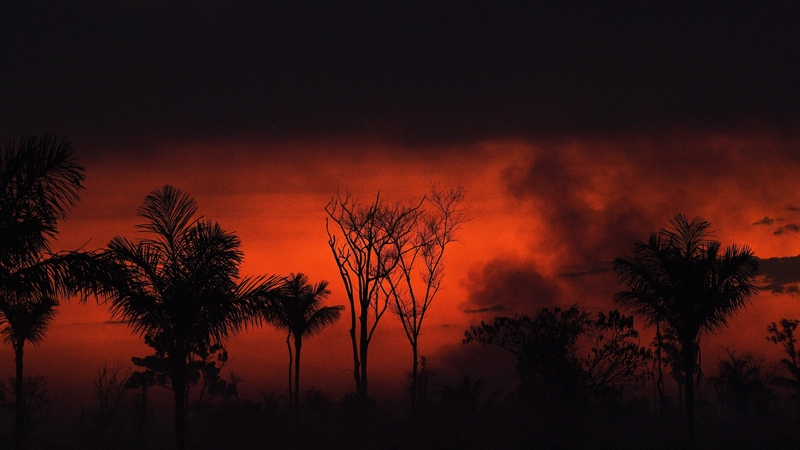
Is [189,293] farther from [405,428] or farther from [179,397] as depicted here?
[405,428]

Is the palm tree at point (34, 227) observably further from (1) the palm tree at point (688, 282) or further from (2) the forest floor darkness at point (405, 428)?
(2) the forest floor darkness at point (405, 428)

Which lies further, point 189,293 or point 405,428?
point 405,428

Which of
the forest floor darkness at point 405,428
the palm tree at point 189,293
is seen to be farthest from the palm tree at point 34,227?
the forest floor darkness at point 405,428

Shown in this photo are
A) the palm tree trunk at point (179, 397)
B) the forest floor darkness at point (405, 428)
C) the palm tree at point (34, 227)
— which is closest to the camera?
the palm tree at point (34, 227)

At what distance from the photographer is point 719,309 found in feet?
80.6

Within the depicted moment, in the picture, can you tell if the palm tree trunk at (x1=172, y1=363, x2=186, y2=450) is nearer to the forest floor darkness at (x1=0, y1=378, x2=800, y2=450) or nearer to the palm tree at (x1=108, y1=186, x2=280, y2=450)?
the palm tree at (x1=108, y1=186, x2=280, y2=450)

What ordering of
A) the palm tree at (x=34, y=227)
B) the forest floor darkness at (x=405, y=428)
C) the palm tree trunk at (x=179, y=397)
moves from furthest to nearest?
the forest floor darkness at (x=405, y=428), the palm tree trunk at (x=179, y=397), the palm tree at (x=34, y=227)

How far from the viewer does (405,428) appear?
5338cm

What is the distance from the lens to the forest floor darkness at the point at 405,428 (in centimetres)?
4825

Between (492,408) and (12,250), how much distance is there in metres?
47.5

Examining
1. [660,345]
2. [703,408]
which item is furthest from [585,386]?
[703,408]

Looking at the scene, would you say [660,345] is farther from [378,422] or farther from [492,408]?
[378,422]

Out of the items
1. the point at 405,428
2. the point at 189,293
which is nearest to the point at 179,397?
the point at 189,293

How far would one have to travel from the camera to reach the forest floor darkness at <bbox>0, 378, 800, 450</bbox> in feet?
158
